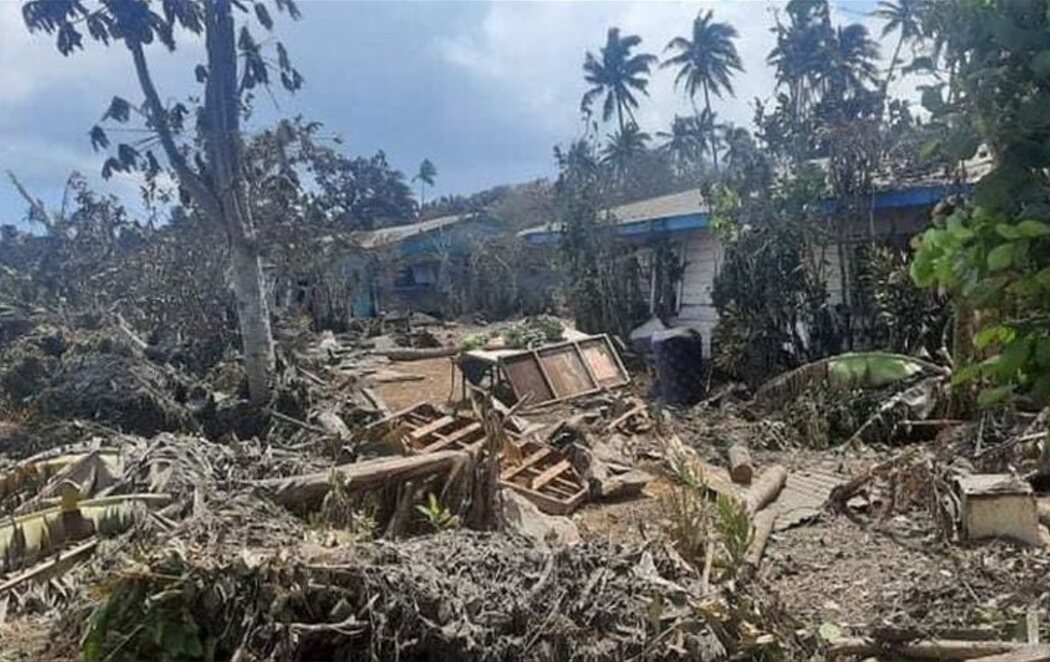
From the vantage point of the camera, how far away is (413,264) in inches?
1192

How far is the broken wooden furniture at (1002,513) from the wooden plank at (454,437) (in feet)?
13.4

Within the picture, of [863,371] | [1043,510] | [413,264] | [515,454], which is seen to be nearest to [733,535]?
[1043,510]

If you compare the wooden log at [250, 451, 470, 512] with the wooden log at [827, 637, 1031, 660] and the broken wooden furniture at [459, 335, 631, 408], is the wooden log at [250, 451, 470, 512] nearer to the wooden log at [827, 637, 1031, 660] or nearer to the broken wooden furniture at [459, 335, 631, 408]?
the wooden log at [827, 637, 1031, 660]

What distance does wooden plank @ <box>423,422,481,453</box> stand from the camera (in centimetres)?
759

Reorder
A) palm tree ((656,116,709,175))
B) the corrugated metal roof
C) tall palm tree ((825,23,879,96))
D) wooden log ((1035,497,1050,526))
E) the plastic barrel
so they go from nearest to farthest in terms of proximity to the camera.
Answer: wooden log ((1035,497,1050,526)), the plastic barrel, the corrugated metal roof, tall palm tree ((825,23,879,96)), palm tree ((656,116,709,175))

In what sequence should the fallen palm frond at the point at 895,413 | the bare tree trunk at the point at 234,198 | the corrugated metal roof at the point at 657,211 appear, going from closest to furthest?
the fallen palm frond at the point at 895,413
the bare tree trunk at the point at 234,198
the corrugated metal roof at the point at 657,211

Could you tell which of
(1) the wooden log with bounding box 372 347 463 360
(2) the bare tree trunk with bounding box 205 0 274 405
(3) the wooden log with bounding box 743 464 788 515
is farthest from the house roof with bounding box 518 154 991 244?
(2) the bare tree trunk with bounding box 205 0 274 405

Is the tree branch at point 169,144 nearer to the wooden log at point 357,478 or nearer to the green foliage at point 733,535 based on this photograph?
the wooden log at point 357,478

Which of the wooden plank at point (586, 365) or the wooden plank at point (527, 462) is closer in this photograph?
the wooden plank at point (527, 462)

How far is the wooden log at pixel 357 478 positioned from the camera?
18.2 ft

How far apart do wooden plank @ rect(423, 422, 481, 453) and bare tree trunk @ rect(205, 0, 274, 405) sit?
447cm

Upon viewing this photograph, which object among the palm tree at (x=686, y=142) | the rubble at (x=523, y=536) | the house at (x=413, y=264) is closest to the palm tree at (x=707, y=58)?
the palm tree at (x=686, y=142)

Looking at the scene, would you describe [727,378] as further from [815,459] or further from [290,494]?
[290,494]

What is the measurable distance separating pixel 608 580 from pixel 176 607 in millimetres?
1850
